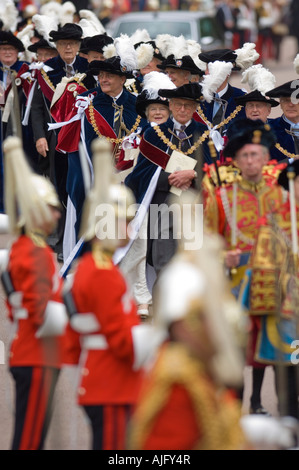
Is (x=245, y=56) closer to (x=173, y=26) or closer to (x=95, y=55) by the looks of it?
(x=95, y=55)

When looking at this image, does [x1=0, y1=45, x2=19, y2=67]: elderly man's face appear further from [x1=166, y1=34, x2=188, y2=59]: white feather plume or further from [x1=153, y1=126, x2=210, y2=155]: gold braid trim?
[x1=153, y1=126, x2=210, y2=155]: gold braid trim

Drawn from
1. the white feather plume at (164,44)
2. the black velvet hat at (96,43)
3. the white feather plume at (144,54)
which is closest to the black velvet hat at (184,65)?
the white feather plume at (144,54)

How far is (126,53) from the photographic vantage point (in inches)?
423

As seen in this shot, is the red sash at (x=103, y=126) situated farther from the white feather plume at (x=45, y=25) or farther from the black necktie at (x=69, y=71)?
the white feather plume at (x=45, y=25)

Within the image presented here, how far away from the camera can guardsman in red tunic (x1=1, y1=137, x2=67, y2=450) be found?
18.8 ft

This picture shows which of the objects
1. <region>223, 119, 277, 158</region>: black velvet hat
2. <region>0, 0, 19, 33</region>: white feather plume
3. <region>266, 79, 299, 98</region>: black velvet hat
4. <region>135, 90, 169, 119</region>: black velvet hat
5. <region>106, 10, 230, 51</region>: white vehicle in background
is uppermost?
<region>106, 10, 230, 51</region>: white vehicle in background

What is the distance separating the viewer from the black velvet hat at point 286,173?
6.88 m

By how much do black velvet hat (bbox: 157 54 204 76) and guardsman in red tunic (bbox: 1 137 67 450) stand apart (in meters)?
5.00

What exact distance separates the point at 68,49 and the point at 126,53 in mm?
1629

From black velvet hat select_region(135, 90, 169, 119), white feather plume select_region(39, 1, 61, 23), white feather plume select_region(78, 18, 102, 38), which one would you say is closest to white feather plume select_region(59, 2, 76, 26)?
white feather plume select_region(39, 1, 61, 23)

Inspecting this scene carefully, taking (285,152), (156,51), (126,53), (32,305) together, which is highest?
(156,51)

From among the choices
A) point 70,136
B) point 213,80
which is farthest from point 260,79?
point 70,136

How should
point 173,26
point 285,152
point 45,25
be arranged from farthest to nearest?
point 173,26 < point 45,25 < point 285,152

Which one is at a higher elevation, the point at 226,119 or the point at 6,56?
the point at 6,56
